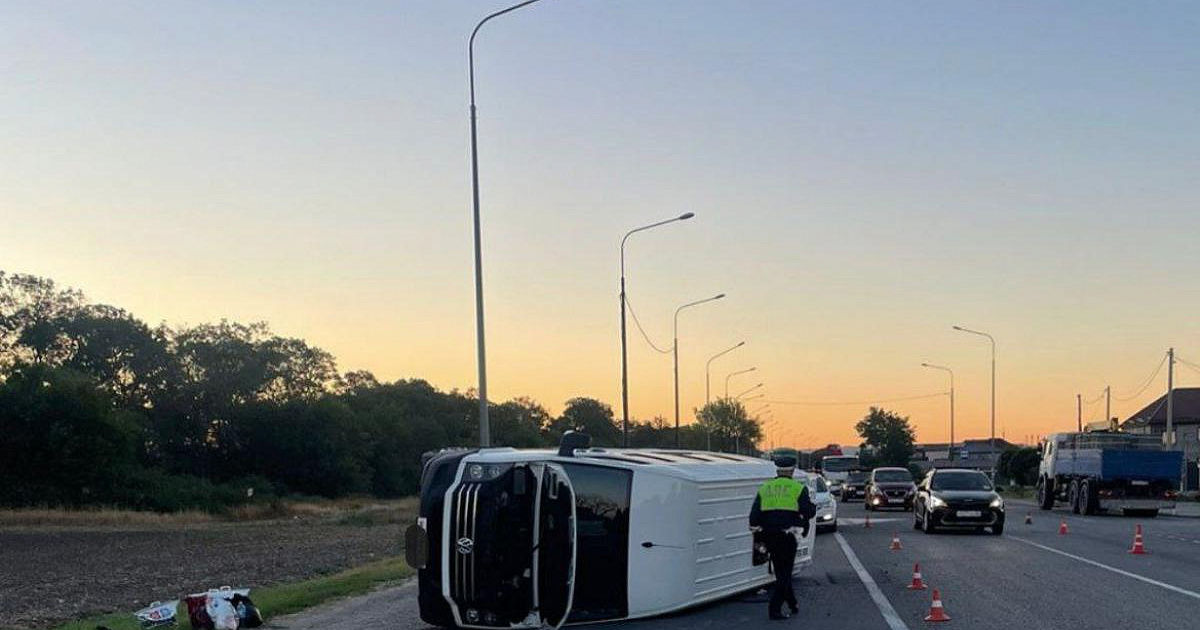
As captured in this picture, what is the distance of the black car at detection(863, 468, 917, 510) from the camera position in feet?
150

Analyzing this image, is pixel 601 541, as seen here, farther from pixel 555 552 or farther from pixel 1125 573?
pixel 1125 573

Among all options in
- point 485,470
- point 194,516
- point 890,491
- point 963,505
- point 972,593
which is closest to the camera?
point 485,470

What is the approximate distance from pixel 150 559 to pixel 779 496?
83.3 feet

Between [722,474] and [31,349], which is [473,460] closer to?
[722,474]

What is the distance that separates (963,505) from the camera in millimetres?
29031

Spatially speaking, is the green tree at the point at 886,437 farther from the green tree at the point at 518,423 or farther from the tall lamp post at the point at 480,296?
the tall lamp post at the point at 480,296

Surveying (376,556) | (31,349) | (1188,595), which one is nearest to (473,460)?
(1188,595)

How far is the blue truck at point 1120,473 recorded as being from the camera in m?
40.2

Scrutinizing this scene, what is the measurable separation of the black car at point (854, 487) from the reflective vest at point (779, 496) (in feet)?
157

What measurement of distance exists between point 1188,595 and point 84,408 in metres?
66.2

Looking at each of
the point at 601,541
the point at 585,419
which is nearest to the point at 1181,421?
the point at 585,419

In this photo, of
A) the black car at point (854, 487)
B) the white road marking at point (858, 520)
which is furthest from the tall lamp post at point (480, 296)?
the black car at point (854, 487)

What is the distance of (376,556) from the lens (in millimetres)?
30484

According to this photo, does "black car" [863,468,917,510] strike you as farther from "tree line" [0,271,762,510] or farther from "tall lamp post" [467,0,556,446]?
"tree line" [0,271,762,510]
